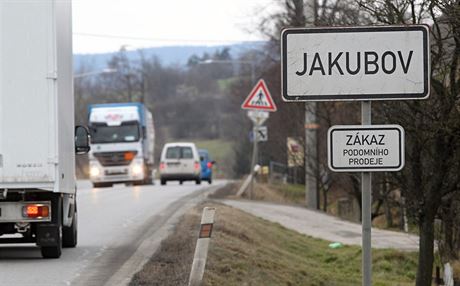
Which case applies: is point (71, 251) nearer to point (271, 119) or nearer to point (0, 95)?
point (0, 95)

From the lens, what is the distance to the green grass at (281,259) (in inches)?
496

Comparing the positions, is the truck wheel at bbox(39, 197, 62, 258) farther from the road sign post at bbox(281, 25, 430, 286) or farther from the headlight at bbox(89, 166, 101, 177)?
the headlight at bbox(89, 166, 101, 177)

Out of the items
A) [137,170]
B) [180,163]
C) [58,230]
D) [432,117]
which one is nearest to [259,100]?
[58,230]

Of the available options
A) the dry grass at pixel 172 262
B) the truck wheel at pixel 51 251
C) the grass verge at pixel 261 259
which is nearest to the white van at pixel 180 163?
the grass verge at pixel 261 259

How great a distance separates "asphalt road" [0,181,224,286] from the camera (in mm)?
12008

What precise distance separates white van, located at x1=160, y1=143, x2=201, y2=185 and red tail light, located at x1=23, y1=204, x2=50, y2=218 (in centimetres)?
3168

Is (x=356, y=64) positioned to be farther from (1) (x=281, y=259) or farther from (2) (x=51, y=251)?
(1) (x=281, y=259)

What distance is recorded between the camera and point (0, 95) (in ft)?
41.4

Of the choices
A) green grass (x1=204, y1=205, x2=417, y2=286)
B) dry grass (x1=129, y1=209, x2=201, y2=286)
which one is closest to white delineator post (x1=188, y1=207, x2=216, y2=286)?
dry grass (x1=129, y1=209, x2=201, y2=286)

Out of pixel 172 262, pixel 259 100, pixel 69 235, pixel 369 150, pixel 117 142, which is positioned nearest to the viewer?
pixel 369 150

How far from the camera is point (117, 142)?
41.4 meters

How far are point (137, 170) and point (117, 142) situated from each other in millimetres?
1900

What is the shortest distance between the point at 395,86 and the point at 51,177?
21.8ft

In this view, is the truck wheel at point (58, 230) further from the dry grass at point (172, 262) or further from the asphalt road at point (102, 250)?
the dry grass at point (172, 262)
